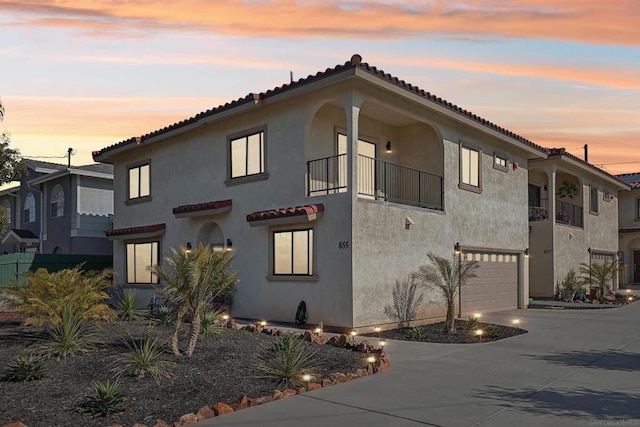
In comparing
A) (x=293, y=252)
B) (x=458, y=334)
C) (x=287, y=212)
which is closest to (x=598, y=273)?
(x=458, y=334)

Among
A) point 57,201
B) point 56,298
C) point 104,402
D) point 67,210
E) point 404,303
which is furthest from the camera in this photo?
point 57,201

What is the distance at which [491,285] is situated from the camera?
20.1m

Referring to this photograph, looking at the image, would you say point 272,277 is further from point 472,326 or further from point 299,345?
point 299,345

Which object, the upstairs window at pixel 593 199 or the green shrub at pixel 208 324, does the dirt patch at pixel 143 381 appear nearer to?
the green shrub at pixel 208 324

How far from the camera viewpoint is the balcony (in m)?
16.2

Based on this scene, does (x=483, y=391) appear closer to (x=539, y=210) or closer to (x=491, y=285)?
(x=491, y=285)

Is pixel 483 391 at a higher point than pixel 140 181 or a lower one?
lower

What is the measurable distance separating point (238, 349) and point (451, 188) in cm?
979

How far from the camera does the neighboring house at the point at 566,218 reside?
25281mm

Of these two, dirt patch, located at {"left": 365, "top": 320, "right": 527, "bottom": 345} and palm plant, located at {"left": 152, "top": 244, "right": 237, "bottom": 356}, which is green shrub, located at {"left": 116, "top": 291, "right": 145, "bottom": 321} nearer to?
palm plant, located at {"left": 152, "top": 244, "right": 237, "bottom": 356}

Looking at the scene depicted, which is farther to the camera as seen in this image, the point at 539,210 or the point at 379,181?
the point at 539,210

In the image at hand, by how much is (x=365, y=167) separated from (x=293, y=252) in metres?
3.33

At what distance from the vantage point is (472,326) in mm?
14266

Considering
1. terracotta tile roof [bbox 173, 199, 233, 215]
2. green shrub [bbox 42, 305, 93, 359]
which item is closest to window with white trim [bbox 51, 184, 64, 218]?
terracotta tile roof [bbox 173, 199, 233, 215]
